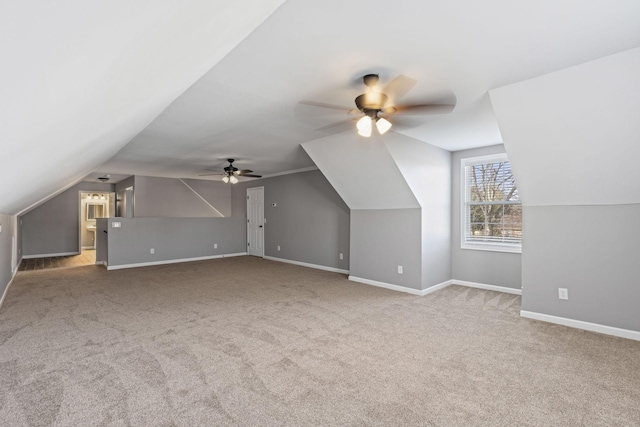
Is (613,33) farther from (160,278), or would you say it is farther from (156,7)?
(160,278)

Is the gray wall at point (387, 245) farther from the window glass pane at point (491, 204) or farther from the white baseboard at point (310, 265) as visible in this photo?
the window glass pane at point (491, 204)

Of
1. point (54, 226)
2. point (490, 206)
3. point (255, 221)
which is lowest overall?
point (54, 226)

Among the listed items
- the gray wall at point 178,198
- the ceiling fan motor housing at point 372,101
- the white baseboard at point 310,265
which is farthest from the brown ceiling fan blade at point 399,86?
the gray wall at point 178,198

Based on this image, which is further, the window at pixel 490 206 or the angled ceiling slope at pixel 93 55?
the window at pixel 490 206

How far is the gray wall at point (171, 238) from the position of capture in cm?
704

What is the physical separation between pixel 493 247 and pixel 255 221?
19.7 feet

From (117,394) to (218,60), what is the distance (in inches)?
93.9

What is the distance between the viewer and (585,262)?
343 cm

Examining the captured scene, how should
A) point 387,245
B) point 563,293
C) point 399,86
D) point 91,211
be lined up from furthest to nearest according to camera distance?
1. point 91,211
2. point 387,245
3. point 563,293
4. point 399,86

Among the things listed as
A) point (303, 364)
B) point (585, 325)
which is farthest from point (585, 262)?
point (303, 364)

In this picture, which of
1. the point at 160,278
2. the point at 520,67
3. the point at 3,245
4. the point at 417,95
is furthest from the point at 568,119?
the point at 3,245

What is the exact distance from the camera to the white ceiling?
899 millimetres

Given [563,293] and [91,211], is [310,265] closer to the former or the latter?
[563,293]

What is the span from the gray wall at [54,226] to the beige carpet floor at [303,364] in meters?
5.46
